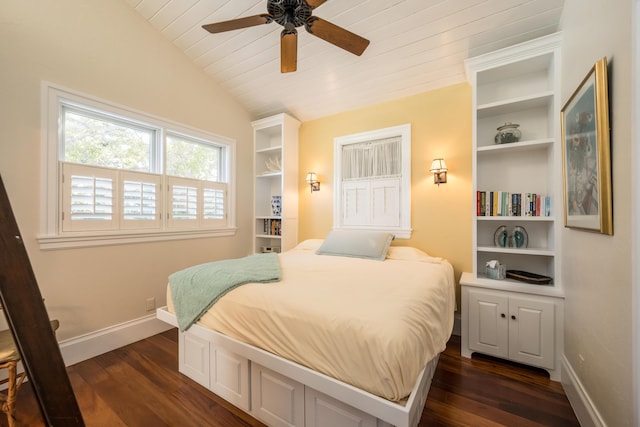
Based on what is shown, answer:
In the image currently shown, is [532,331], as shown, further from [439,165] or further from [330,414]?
[330,414]

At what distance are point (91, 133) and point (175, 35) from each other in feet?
4.33

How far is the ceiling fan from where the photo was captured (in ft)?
5.12

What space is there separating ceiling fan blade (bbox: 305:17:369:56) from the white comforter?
1627 mm

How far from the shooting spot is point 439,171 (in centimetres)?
269

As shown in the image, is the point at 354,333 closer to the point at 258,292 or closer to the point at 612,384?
the point at 258,292

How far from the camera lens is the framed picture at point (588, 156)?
126cm

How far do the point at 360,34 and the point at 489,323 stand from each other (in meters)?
2.68

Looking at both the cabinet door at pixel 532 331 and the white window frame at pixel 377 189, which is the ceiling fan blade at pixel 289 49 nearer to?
the white window frame at pixel 377 189

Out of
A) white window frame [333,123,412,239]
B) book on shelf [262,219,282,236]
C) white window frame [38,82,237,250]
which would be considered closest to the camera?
white window frame [38,82,237,250]

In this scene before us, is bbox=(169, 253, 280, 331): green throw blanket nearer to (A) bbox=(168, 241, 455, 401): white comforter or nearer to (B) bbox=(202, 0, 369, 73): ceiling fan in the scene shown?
(A) bbox=(168, 241, 455, 401): white comforter

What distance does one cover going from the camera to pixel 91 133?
7.76ft

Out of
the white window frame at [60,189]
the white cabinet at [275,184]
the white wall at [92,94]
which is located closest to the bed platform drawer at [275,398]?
the white wall at [92,94]

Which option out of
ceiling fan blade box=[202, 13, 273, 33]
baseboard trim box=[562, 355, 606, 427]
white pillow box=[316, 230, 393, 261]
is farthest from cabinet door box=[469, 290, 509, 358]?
ceiling fan blade box=[202, 13, 273, 33]

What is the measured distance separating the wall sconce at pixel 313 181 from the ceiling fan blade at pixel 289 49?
1646 mm
